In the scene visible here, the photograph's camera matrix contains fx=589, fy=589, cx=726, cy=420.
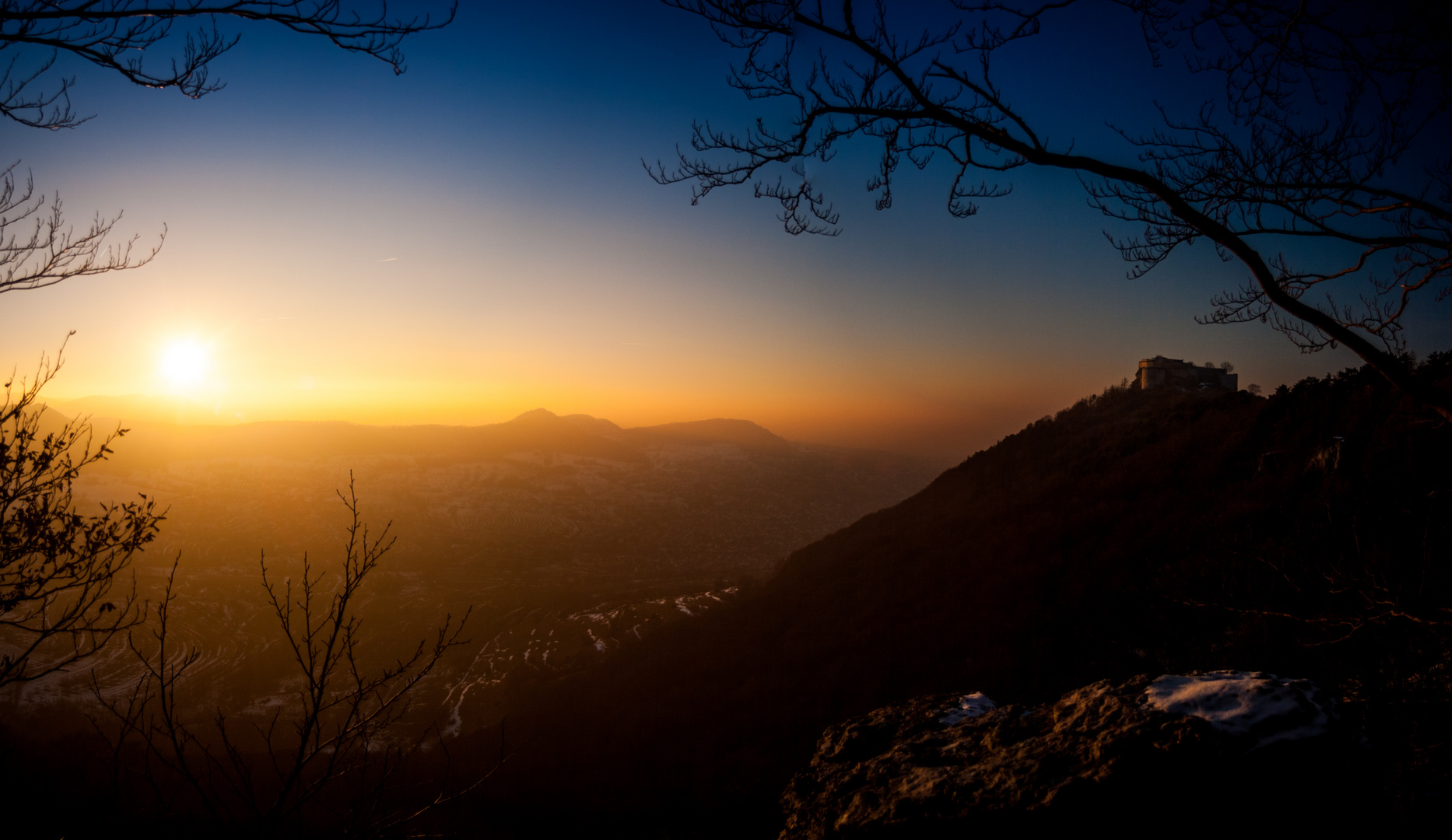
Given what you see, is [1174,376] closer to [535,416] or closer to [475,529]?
[475,529]

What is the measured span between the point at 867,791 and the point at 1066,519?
1408cm

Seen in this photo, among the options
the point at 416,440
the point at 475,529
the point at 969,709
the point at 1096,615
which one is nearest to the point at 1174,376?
the point at 1096,615

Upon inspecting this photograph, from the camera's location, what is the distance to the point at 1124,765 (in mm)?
4055

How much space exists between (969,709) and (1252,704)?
2707 millimetres

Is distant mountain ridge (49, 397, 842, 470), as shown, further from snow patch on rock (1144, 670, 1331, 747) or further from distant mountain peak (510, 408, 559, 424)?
snow patch on rock (1144, 670, 1331, 747)

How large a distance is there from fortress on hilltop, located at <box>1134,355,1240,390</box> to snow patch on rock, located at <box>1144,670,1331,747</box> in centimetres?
3050

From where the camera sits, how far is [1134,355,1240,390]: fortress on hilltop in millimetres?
30484

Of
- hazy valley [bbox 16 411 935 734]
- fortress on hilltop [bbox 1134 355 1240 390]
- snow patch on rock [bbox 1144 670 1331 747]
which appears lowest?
hazy valley [bbox 16 411 935 734]

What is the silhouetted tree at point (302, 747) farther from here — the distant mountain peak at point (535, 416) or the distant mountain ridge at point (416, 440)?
the distant mountain peak at point (535, 416)

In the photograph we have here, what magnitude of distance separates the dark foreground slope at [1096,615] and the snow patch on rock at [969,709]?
43 centimetres

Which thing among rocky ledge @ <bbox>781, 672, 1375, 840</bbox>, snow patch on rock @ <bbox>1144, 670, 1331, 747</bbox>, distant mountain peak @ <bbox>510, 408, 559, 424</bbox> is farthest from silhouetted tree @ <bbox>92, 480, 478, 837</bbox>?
distant mountain peak @ <bbox>510, 408, 559, 424</bbox>

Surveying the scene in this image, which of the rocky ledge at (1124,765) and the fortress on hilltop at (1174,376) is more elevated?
the fortress on hilltop at (1174,376)

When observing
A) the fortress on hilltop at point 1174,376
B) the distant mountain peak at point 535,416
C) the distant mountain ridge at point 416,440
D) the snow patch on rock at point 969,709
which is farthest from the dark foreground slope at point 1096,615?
the distant mountain peak at point 535,416

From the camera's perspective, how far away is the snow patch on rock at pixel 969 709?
19.8 feet
